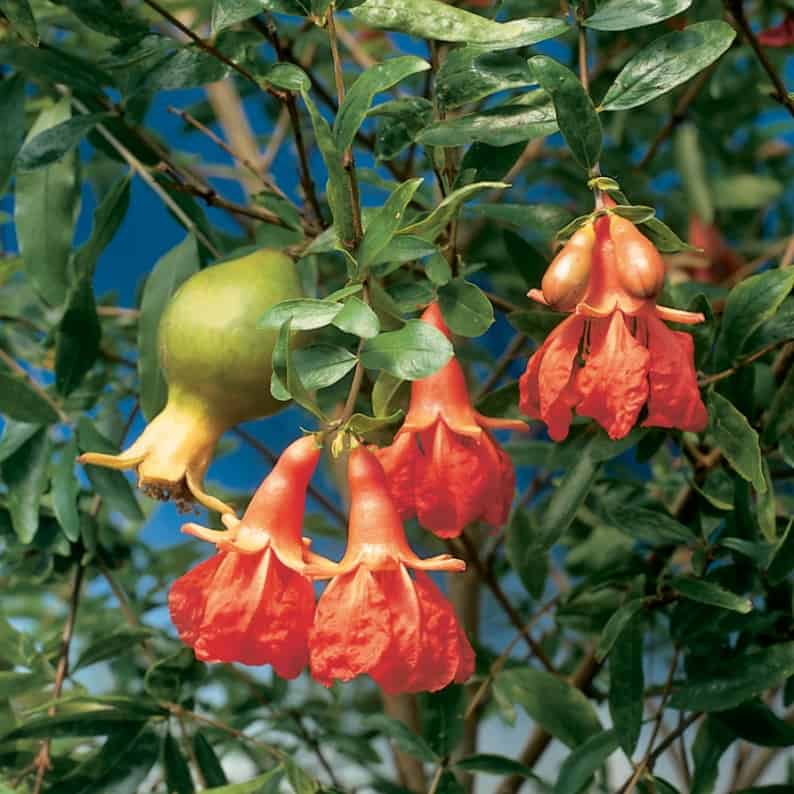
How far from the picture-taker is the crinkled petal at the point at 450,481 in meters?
0.51

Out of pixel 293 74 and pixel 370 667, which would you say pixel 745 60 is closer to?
pixel 293 74

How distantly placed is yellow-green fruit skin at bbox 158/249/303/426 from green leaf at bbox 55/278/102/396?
14 cm

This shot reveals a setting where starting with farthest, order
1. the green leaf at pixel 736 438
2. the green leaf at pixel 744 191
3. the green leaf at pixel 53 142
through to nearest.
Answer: the green leaf at pixel 744 191
the green leaf at pixel 53 142
the green leaf at pixel 736 438

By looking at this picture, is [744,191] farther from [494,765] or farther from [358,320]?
[358,320]

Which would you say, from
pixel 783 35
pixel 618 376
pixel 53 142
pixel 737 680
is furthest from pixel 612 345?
pixel 783 35

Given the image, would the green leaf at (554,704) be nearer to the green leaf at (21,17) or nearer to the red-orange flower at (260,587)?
the red-orange flower at (260,587)

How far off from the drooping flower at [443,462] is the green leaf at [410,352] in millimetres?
57

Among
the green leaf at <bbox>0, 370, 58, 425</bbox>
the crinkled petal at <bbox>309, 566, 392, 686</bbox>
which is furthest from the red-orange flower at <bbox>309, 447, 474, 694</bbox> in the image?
the green leaf at <bbox>0, 370, 58, 425</bbox>

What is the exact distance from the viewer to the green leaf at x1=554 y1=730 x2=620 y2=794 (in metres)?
0.63

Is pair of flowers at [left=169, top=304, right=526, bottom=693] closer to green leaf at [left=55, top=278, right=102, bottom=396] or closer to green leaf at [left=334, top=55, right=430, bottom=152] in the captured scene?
green leaf at [left=334, top=55, right=430, bottom=152]

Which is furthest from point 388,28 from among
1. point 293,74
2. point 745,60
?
point 745,60

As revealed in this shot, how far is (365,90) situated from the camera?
0.46 meters

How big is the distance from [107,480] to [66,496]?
1.0 inches

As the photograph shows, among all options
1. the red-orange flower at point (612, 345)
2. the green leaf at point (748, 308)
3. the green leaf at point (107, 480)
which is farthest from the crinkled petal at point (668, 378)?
the green leaf at point (107, 480)
